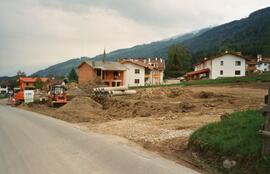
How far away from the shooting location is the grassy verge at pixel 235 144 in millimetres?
9125

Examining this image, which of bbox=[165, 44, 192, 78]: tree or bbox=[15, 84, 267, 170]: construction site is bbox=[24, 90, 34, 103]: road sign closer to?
bbox=[15, 84, 267, 170]: construction site

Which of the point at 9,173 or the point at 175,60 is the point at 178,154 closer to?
the point at 9,173

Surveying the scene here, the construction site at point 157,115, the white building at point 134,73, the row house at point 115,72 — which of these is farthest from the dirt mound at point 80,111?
the white building at point 134,73

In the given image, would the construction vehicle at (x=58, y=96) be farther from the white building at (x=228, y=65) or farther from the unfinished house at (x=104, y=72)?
the white building at (x=228, y=65)

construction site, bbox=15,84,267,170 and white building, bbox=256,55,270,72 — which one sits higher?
white building, bbox=256,55,270,72

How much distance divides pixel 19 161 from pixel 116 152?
123 inches

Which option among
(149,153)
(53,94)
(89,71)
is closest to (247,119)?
(149,153)

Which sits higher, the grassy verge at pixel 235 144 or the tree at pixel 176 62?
the tree at pixel 176 62

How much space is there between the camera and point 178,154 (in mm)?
12227

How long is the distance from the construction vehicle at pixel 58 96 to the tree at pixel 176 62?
75.5 m

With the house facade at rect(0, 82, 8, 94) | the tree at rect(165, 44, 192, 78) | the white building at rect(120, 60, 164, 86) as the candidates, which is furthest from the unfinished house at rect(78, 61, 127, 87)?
the house facade at rect(0, 82, 8, 94)

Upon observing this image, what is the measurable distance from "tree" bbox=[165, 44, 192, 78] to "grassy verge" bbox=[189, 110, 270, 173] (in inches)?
4038

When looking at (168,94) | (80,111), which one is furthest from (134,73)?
(80,111)

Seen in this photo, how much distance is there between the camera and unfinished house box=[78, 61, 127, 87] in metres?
80.2
